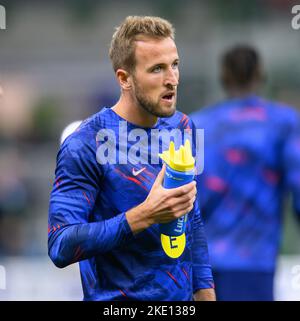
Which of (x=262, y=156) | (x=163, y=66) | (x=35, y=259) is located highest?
(x=163, y=66)

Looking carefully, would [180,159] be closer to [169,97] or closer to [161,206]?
[161,206]

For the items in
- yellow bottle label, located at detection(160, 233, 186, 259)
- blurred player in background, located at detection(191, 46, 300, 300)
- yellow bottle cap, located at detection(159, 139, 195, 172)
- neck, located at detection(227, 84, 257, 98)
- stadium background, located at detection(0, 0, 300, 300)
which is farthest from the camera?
stadium background, located at detection(0, 0, 300, 300)

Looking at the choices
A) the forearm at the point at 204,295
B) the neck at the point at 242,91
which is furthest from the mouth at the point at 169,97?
the neck at the point at 242,91

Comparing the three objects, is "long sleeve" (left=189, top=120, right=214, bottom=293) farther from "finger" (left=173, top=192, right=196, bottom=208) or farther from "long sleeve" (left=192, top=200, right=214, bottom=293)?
"finger" (left=173, top=192, right=196, bottom=208)

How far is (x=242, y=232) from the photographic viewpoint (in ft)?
15.3

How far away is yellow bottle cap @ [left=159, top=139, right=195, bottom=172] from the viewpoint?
9.20 feet

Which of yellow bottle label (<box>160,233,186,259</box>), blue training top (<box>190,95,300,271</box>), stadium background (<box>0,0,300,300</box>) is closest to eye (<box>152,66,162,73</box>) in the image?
yellow bottle label (<box>160,233,186,259</box>)

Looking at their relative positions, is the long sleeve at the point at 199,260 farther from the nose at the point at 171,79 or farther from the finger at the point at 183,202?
the nose at the point at 171,79

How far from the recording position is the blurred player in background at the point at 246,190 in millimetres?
4598

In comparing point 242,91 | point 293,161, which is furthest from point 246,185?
point 242,91
